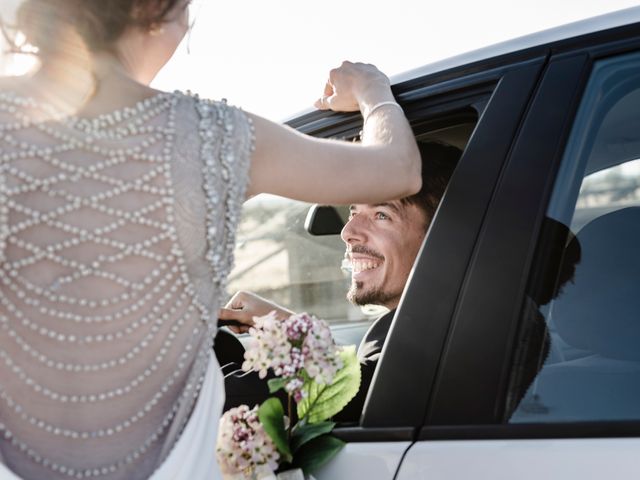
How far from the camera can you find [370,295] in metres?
2.82

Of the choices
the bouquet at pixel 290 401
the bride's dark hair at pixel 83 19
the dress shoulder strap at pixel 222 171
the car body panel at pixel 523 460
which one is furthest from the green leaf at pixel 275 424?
the bride's dark hair at pixel 83 19

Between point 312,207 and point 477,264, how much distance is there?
161cm

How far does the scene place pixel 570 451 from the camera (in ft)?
4.74

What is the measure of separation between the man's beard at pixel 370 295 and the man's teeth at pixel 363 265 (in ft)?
0.14

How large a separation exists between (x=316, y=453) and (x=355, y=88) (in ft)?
2.71

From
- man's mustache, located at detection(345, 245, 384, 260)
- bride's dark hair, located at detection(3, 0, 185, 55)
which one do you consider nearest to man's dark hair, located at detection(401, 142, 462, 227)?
man's mustache, located at detection(345, 245, 384, 260)

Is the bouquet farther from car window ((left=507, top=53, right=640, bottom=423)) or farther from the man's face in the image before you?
the man's face

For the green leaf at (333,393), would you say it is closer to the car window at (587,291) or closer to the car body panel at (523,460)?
the car body panel at (523,460)

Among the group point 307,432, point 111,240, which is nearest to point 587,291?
point 307,432

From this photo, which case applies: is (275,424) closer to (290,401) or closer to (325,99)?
(290,401)

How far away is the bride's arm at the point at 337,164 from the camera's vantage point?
5.07 feet

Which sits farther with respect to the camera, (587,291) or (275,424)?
(275,424)

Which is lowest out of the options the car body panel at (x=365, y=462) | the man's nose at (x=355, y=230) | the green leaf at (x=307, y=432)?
the car body panel at (x=365, y=462)

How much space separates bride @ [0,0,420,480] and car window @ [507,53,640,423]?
1.75 ft
